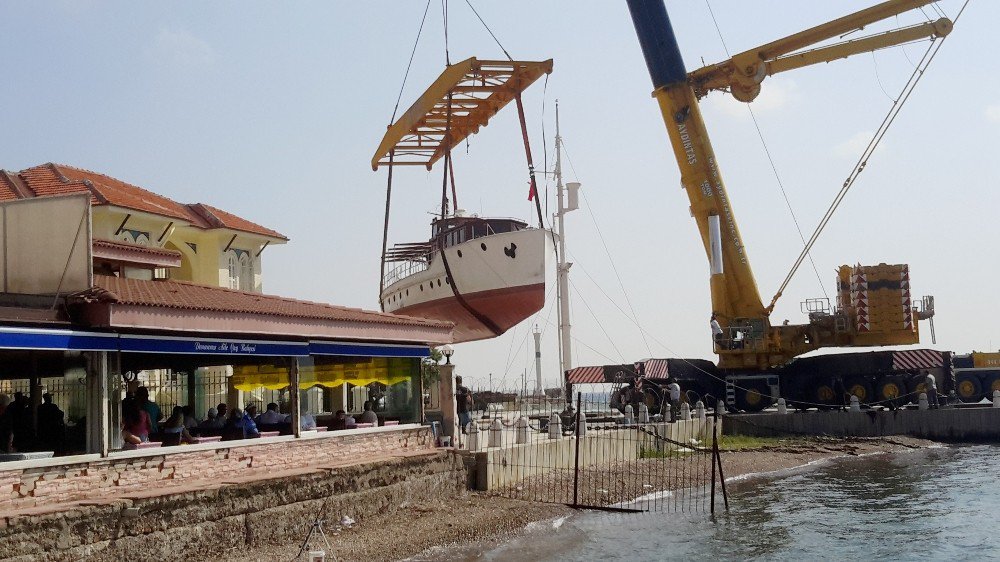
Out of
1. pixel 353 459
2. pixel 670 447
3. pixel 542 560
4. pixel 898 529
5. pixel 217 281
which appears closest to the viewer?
pixel 542 560

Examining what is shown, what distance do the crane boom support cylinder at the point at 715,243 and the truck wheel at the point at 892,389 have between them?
6539 millimetres

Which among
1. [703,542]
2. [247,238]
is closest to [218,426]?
[703,542]

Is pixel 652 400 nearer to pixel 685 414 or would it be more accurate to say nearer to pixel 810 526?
pixel 685 414

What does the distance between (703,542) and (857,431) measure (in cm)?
1707

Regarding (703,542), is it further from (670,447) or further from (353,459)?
(670,447)

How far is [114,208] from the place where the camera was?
21.8 m

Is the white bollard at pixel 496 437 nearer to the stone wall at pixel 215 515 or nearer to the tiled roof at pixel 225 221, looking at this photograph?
the stone wall at pixel 215 515

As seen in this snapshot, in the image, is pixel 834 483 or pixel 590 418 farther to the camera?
pixel 590 418

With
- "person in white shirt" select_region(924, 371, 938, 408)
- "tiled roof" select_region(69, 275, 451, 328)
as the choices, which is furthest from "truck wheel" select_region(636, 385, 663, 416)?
"tiled roof" select_region(69, 275, 451, 328)

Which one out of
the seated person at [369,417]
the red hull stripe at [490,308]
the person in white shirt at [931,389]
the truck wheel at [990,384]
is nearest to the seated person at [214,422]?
the seated person at [369,417]

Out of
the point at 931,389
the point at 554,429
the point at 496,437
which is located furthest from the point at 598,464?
the point at 931,389

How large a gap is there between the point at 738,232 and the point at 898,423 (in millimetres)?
7800

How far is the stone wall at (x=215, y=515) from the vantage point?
893 centimetres

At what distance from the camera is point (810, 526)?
16.4 metres
